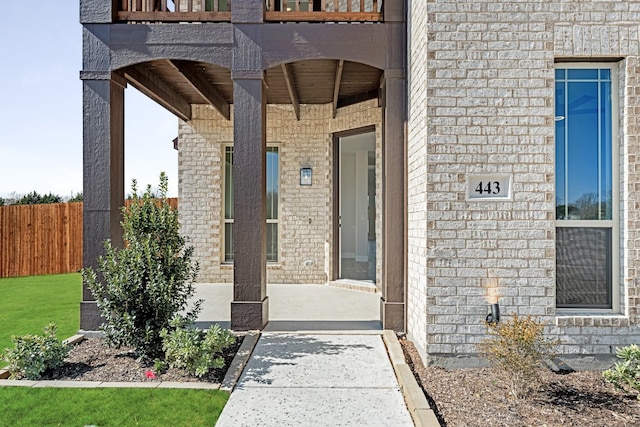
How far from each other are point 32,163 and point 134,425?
29414 millimetres

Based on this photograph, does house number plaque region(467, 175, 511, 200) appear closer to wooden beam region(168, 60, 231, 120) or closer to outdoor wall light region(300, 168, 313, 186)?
wooden beam region(168, 60, 231, 120)

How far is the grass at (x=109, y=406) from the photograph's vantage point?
314cm

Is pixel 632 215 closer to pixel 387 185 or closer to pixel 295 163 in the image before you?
pixel 387 185

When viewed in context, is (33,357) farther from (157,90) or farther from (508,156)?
(508,156)

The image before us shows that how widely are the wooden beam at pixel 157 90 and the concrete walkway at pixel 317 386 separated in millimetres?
3650

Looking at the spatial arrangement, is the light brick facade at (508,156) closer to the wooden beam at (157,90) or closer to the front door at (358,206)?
the wooden beam at (157,90)

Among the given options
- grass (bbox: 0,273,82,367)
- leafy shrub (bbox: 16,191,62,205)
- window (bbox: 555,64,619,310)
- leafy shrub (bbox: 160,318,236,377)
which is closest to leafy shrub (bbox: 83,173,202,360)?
leafy shrub (bbox: 160,318,236,377)

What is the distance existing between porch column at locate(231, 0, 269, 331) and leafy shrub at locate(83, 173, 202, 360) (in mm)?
794

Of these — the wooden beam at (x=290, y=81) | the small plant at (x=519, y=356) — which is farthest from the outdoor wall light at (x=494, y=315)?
the wooden beam at (x=290, y=81)

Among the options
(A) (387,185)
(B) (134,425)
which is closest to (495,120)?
(A) (387,185)

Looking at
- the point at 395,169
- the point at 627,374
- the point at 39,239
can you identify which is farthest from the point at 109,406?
the point at 39,239

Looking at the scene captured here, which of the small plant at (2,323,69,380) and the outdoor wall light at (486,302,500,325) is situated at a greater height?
the outdoor wall light at (486,302,500,325)

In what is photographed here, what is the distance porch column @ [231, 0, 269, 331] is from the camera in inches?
204

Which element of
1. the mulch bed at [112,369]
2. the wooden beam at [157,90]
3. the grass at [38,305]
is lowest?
the grass at [38,305]
